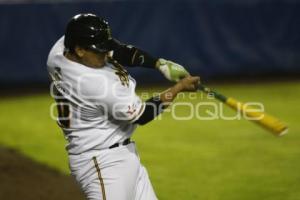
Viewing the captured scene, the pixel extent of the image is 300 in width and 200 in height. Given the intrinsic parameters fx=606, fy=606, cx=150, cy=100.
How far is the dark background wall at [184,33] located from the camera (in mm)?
12266

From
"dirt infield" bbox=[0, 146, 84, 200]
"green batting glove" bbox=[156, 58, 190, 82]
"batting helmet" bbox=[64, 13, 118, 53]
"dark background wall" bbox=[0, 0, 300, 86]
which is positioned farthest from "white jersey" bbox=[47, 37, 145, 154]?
"dark background wall" bbox=[0, 0, 300, 86]

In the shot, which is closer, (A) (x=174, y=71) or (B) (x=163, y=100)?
(B) (x=163, y=100)

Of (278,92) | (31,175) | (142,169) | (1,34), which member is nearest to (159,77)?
(278,92)

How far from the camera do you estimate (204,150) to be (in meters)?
7.86

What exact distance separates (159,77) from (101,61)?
8893 mm

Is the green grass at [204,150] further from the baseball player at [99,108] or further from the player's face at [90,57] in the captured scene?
the player's face at [90,57]

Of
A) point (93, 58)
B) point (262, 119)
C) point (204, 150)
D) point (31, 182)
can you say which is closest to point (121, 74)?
point (93, 58)

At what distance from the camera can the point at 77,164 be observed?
13.7ft

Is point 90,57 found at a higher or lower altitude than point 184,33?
higher

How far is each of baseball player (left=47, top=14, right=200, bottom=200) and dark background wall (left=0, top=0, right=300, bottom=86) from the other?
27.0 feet

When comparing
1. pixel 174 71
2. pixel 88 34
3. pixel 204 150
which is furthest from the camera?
pixel 204 150

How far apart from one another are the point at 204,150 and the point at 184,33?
5436 millimetres

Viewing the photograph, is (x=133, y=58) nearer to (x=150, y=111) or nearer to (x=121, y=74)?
(x=121, y=74)

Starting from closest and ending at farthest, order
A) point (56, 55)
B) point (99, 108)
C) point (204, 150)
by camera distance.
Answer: point (99, 108), point (56, 55), point (204, 150)
